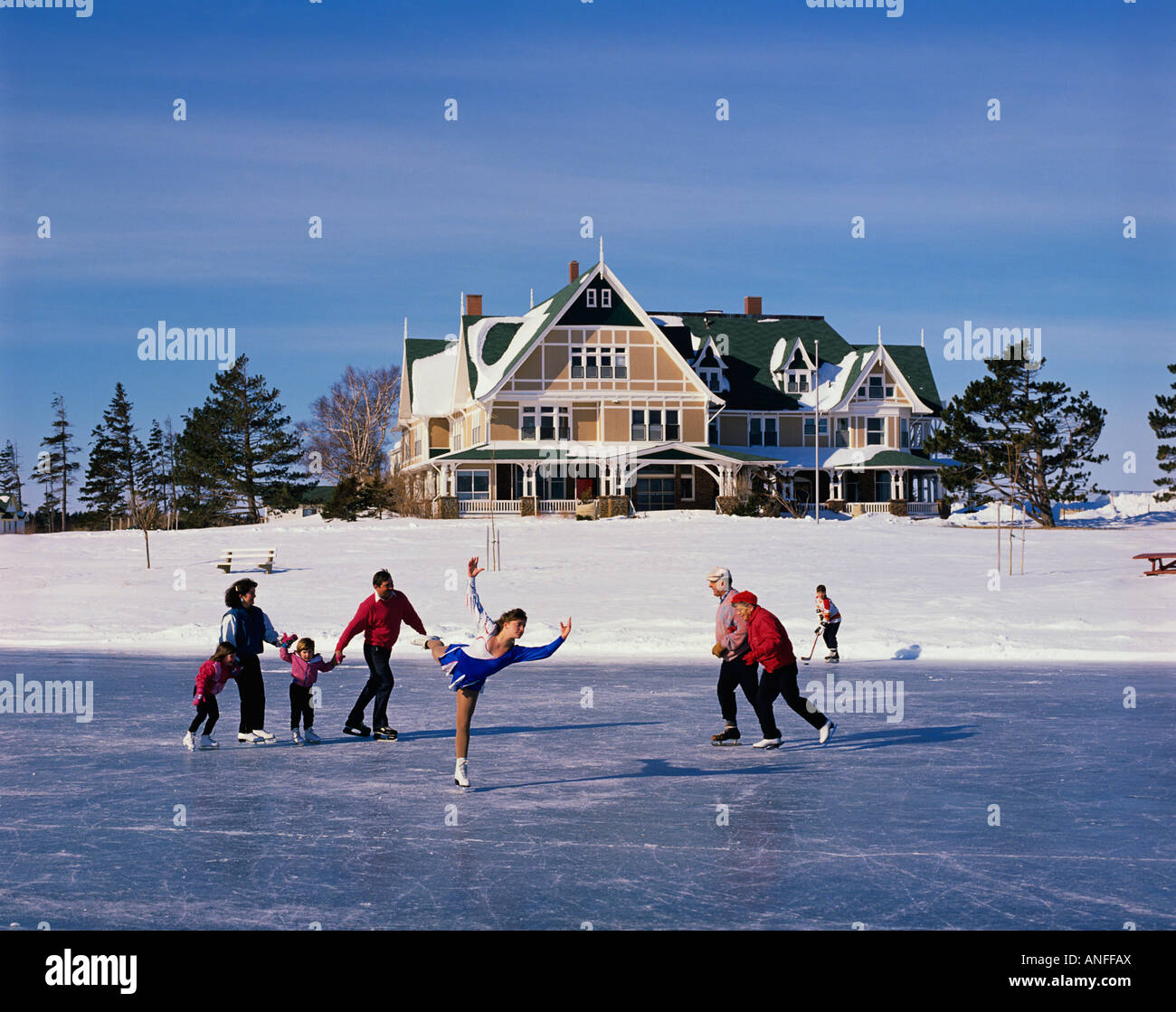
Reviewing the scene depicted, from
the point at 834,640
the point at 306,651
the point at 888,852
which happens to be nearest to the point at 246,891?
the point at 888,852

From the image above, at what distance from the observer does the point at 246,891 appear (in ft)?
21.9

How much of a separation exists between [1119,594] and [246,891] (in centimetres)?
2540

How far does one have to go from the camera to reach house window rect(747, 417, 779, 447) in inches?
2295

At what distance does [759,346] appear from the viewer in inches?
2426

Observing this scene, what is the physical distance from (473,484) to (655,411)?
8.33m

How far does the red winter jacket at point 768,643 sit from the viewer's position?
1103cm

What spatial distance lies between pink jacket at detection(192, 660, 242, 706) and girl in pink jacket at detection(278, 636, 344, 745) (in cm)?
49

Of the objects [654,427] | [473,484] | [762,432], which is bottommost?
[473,484]

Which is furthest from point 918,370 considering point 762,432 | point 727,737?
point 727,737

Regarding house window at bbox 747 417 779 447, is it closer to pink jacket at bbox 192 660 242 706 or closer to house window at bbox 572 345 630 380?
house window at bbox 572 345 630 380

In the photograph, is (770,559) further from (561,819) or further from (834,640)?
(561,819)

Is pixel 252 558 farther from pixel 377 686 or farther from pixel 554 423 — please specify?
pixel 377 686
